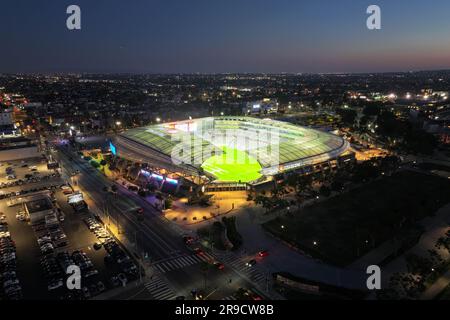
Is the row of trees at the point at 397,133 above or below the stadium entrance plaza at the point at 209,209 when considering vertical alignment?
above

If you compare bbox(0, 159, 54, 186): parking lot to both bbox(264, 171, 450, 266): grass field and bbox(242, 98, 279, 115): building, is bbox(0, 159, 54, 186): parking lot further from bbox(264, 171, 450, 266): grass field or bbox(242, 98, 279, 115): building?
bbox(242, 98, 279, 115): building

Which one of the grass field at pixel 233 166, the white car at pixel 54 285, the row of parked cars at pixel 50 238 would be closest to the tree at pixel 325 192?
the grass field at pixel 233 166

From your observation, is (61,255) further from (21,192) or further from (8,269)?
(21,192)

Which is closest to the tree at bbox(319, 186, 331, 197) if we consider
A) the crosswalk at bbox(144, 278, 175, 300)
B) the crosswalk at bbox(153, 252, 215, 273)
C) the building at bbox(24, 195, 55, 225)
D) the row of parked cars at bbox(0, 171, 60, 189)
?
the crosswalk at bbox(153, 252, 215, 273)

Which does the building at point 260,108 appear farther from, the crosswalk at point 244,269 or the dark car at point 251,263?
the dark car at point 251,263
